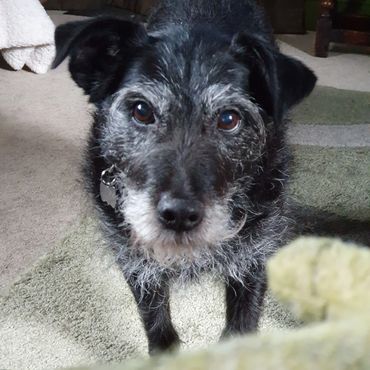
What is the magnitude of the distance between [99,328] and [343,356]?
128 cm

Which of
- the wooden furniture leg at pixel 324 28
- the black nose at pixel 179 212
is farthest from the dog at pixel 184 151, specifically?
the wooden furniture leg at pixel 324 28

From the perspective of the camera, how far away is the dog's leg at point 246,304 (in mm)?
1339

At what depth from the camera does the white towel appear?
303 cm

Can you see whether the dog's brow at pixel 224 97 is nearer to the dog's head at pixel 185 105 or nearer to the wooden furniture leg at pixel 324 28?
the dog's head at pixel 185 105

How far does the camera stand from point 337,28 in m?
3.91

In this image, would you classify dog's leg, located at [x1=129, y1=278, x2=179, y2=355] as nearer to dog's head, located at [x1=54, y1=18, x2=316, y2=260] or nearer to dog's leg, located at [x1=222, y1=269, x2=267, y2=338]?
dog's leg, located at [x1=222, y1=269, x2=267, y2=338]

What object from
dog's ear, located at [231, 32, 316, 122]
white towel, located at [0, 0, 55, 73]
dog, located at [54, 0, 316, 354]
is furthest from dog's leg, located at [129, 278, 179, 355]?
white towel, located at [0, 0, 55, 73]

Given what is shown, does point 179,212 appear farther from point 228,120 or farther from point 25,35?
point 25,35

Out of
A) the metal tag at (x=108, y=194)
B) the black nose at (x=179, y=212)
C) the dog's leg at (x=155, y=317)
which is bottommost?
the dog's leg at (x=155, y=317)

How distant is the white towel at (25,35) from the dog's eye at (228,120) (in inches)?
79.5

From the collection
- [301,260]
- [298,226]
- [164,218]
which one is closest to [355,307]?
[301,260]

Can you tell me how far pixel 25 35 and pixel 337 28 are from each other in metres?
→ 2.12

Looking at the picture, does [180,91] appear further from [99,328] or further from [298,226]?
[298,226]

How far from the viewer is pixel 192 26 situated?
134 cm
